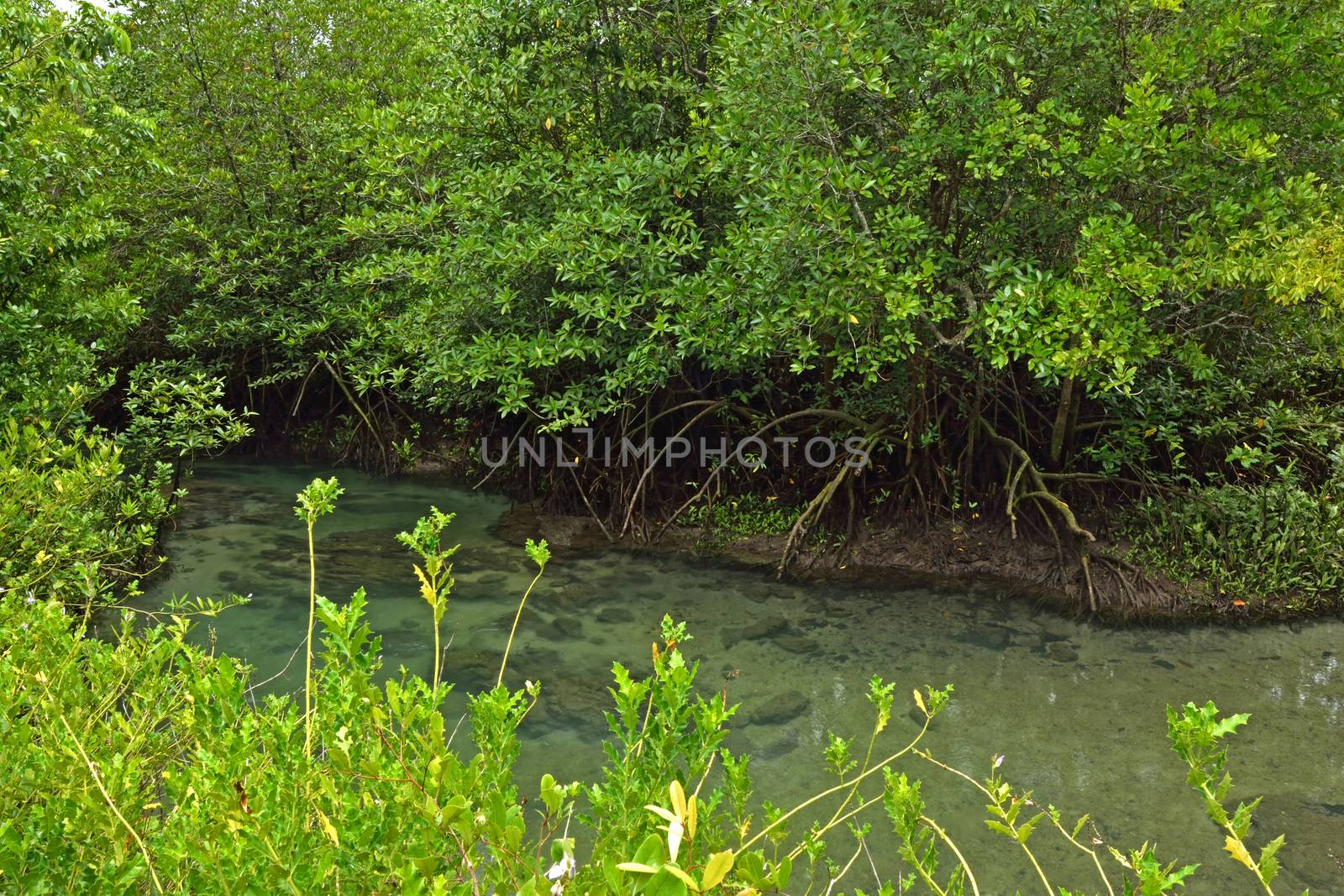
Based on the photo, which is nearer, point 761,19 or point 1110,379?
point 1110,379

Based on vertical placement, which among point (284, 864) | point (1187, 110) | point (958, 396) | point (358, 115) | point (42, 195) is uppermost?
point (358, 115)

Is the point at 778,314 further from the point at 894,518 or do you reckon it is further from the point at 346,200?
the point at 346,200

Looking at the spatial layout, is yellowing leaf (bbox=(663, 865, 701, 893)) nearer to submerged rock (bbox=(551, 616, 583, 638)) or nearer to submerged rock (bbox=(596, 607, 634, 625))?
submerged rock (bbox=(551, 616, 583, 638))

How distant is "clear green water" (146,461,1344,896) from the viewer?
15.9ft

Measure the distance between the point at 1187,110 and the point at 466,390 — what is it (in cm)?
737

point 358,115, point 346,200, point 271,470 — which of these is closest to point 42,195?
point 358,115

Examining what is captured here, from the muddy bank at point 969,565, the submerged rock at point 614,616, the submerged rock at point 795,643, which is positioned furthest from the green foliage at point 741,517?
the submerged rock at point 795,643

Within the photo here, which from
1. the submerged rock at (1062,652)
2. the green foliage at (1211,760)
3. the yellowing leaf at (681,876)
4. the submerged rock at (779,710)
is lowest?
the submerged rock at (779,710)

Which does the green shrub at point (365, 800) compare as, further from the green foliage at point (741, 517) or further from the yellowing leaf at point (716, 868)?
the green foliage at point (741, 517)

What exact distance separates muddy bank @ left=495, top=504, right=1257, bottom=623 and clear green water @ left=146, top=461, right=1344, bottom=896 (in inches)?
9.4

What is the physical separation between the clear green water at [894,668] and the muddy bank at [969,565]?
0.78 ft

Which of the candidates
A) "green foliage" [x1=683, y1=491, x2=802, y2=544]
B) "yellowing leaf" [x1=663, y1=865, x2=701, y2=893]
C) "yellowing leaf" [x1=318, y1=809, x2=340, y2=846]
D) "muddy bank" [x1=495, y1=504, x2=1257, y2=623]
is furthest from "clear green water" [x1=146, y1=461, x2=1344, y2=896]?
"yellowing leaf" [x1=663, y1=865, x2=701, y2=893]

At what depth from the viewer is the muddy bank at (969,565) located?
23.9ft

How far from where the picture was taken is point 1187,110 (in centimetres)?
628
